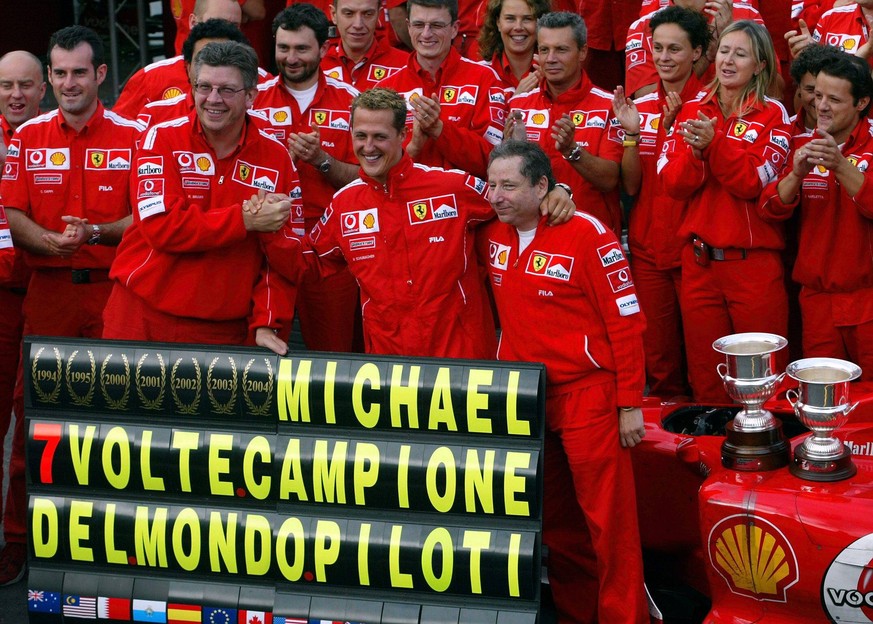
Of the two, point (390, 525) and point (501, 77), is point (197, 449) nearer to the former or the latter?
point (390, 525)

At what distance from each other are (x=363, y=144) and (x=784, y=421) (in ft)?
6.96

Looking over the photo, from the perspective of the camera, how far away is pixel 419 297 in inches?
210

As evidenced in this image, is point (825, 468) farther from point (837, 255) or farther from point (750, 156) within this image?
point (750, 156)

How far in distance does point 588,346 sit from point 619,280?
29 centimetres

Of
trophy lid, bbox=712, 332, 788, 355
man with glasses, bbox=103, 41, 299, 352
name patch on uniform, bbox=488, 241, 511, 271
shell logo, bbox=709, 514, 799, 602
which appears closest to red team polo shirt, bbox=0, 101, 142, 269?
man with glasses, bbox=103, 41, 299, 352

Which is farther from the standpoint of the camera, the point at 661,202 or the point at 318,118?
the point at 661,202

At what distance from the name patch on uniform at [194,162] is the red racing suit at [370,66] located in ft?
5.55

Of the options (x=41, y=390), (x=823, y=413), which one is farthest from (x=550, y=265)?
(x=41, y=390)

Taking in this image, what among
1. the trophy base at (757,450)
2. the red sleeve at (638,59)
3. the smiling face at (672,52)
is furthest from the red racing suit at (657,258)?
the trophy base at (757,450)

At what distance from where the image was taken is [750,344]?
15.8 ft

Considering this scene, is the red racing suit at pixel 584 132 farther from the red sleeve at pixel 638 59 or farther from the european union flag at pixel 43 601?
the european union flag at pixel 43 601

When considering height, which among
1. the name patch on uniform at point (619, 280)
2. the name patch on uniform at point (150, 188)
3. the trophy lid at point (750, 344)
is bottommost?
the trophy lid at point (750, 344)

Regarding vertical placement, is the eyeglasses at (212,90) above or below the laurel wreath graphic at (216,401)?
above

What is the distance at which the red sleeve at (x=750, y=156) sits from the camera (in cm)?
588
